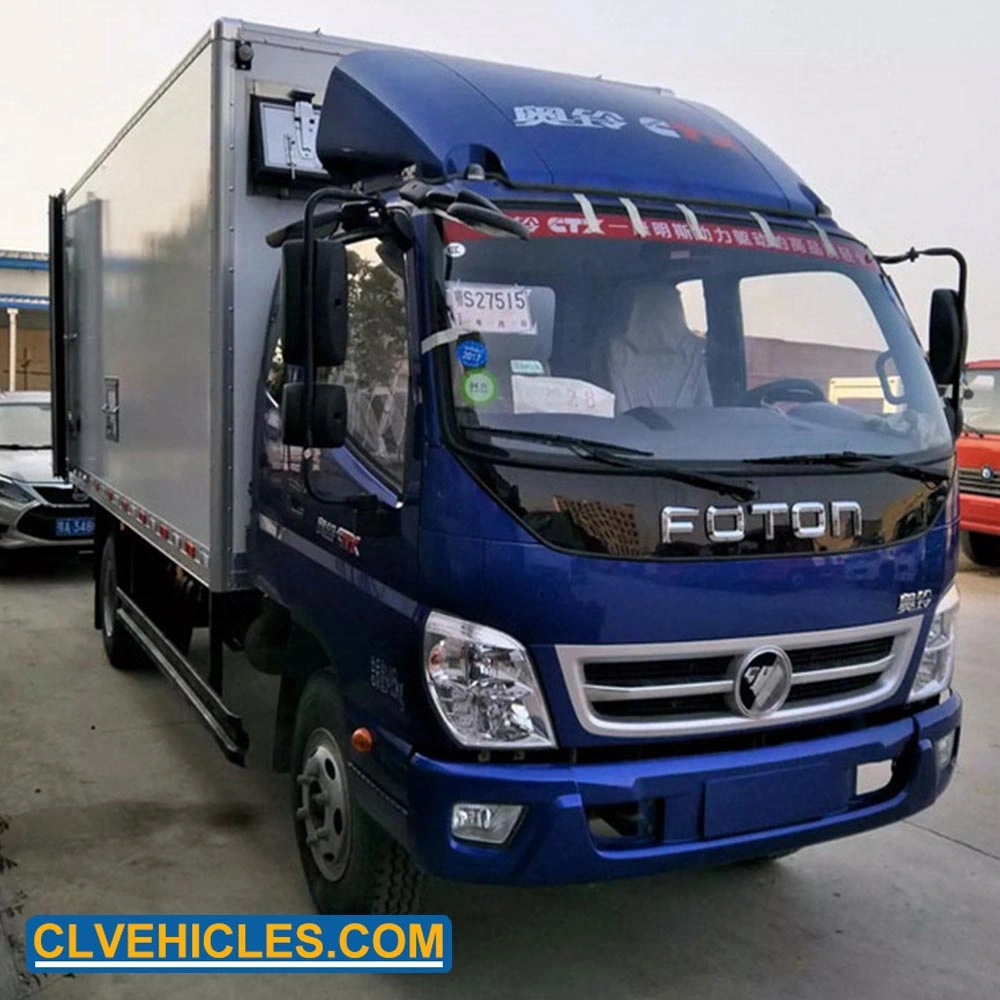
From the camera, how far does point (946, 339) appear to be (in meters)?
3.81

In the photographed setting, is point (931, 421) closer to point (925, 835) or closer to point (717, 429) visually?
point (717, 429)

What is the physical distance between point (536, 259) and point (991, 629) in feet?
22.4

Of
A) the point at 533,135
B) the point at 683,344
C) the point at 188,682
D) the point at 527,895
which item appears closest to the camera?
the point at 533,135

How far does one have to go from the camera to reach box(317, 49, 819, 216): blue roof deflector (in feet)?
10.3

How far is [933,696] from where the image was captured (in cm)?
330

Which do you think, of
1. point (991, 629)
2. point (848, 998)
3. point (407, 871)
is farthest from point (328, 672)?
point (991, 629)

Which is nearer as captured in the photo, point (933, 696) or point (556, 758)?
point (556, 758)

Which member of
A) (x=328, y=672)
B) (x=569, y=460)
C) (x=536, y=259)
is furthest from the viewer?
(x=328, y=672)

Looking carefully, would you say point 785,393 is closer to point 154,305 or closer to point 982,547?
point 154,305

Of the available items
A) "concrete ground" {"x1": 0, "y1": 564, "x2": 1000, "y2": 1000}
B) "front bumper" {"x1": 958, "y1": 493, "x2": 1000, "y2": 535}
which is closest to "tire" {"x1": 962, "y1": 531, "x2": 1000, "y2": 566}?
"front bumper" {"x1": 958, "y1": 493, "x2": 1000, "y2": 535}

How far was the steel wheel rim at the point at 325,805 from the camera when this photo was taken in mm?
3287

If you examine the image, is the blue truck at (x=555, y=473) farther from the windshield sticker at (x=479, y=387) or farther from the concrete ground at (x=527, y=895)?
the concrete ground at (x=527, y=895)

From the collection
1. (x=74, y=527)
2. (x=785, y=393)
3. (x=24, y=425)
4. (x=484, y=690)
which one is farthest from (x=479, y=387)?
(x=24, y=425)

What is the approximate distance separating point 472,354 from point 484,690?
0.87 meters
